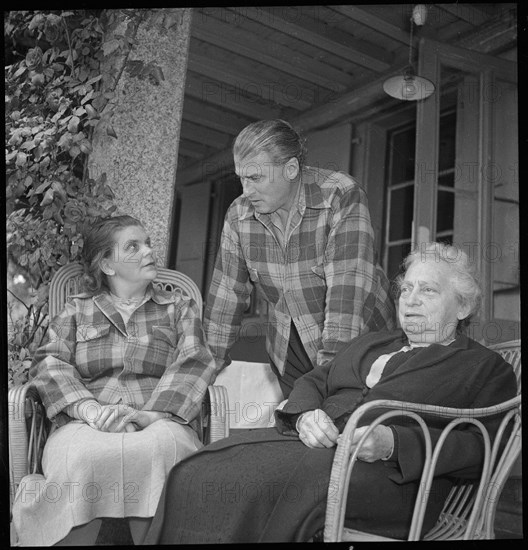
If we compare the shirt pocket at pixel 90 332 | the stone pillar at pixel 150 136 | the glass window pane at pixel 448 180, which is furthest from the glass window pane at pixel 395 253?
the shirt pocket at pixel 90 332

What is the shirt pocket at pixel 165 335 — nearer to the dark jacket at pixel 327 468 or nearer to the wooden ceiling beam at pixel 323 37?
the dark jacket at pixel 327 468

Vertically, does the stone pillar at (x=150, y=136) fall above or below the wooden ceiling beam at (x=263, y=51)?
below

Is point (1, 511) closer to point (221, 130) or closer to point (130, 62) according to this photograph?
point (221, 130)

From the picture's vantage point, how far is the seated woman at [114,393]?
2.21 metres

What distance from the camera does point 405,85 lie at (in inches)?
116

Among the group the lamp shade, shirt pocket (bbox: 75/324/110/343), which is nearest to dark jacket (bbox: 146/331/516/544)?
shirt pocket (bbox: 75/324/110/343)

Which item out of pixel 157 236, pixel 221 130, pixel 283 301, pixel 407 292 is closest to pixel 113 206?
pixel 157 236

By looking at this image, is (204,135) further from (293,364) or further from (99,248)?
(293,364)

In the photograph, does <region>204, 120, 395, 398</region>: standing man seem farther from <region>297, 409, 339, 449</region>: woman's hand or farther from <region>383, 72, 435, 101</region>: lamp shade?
<region>383, 72, 435, 101</region>: lamp shade

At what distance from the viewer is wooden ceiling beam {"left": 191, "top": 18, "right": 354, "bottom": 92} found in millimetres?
2662

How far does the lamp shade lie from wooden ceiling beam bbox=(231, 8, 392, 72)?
0.31 ft

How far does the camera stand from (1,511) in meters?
2.43

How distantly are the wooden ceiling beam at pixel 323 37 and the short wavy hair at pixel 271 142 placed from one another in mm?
353

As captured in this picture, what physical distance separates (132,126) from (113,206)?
32cm
